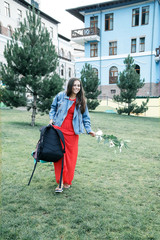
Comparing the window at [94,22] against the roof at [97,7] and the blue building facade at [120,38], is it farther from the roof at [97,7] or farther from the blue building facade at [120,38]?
the roof at [97,7]

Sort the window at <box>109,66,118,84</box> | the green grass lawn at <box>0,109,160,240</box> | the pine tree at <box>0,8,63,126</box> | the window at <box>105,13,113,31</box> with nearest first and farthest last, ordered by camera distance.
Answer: the green grass lawn at <box>0,109,160,240</box> → the pine tree at <box>0,8,63,126</box> → the window at <box>105,13,113,31</box> → the window at <box>109,66,118,84</box>

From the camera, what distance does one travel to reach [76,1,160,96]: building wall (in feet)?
82.9

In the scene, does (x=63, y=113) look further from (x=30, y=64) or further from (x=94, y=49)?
(x=94, y=49)

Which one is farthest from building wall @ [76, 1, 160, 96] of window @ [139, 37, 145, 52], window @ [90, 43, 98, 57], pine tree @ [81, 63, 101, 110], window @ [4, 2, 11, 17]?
window @ [4, 2, 11, 17]

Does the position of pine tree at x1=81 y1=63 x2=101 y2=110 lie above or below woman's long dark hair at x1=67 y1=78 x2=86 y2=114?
above

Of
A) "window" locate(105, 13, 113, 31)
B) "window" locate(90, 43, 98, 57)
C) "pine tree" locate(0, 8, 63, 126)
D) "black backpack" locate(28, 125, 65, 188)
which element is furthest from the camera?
"window" locate(90, 43, 98, 57)

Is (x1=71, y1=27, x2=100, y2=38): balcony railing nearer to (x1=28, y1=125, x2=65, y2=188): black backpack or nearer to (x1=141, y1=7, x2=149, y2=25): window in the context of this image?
(x1=141, y1=7, x2=149, y2=25): window

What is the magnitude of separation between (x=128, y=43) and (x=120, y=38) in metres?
1.22

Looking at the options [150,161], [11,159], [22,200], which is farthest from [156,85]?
[22,200]

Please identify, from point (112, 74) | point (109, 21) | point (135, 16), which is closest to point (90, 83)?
point (112, 74)

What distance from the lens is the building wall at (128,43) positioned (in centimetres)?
2527

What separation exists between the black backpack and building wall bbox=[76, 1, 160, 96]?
24247 millimetres

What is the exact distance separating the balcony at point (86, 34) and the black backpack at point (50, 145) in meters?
26.0

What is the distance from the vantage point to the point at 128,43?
87.4 feet
